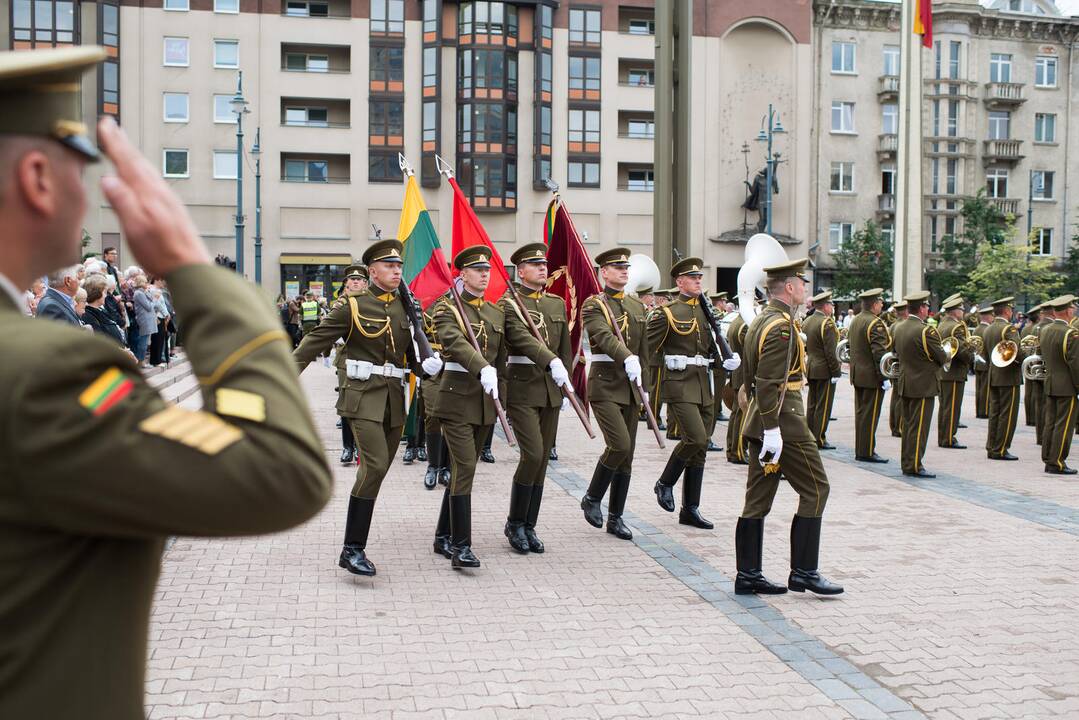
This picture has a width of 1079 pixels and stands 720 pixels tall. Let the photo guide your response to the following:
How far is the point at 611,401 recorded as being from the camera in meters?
8.98

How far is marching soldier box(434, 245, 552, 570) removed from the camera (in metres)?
7.60

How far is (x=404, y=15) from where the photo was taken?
51.5m

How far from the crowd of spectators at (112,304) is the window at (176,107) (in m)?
26.6

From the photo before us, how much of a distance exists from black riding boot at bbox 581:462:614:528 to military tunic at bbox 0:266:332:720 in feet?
24.6

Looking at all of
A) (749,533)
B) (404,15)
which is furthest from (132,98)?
(749,533)

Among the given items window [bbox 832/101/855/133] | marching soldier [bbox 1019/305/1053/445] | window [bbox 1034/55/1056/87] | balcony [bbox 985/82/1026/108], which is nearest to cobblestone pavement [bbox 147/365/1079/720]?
marching soldier [bbox 1019/305/1053/445]

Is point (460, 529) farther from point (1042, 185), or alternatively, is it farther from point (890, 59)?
point (1042, 185)

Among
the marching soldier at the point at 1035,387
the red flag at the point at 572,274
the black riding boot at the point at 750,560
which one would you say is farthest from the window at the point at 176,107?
the black riding boot at the point at 750,560

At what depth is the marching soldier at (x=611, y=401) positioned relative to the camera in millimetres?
8867

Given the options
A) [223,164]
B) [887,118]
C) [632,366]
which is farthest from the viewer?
[887,118]

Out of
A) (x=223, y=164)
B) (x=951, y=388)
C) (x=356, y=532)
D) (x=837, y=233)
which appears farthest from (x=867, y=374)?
Answer: (x=837, y=233)

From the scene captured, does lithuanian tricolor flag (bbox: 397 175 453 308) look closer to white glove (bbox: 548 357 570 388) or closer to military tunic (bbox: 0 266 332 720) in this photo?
white glove (bbox: 548 357 570 388)

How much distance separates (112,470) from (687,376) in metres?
8.52

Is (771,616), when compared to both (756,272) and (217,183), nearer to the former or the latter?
(756,272)
